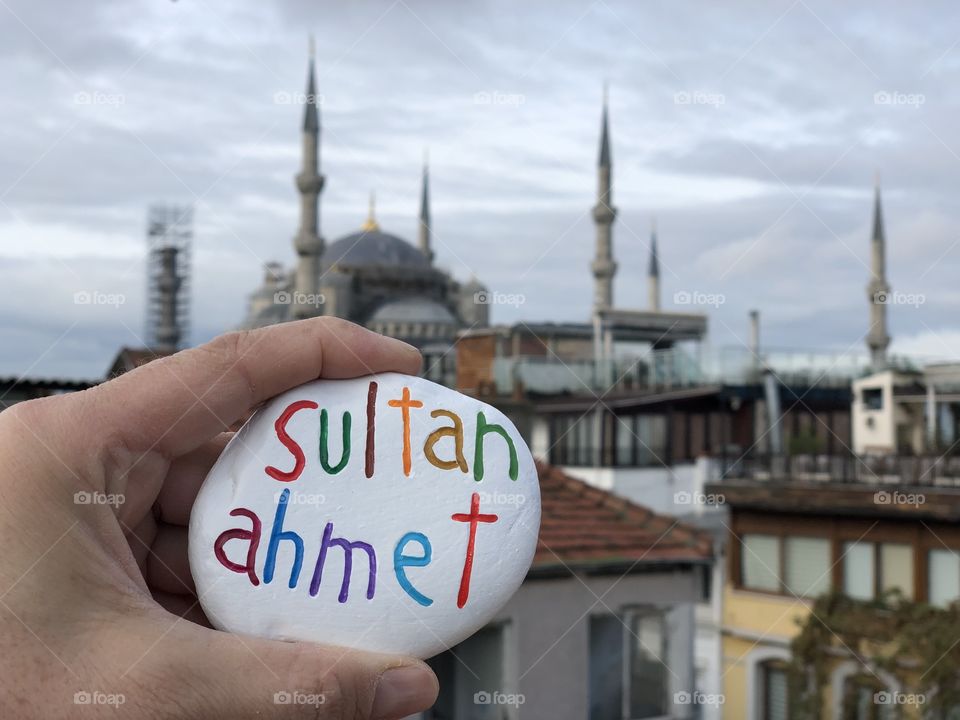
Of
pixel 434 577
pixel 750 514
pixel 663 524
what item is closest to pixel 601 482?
pixel 750 514

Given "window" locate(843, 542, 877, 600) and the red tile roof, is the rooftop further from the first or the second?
the red tile roof

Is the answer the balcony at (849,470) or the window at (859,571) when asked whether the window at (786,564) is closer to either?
the window at (859,571)

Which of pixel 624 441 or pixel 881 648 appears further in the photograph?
pixel 624 441

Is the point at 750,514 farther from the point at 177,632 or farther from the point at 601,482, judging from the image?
the point at 177,632

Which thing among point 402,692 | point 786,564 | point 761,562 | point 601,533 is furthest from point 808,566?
point 402,692

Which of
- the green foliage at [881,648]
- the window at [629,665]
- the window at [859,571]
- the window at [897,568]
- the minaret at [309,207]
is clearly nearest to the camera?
the window at [629,665]

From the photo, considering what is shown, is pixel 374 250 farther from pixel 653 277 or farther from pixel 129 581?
pixel 129 581

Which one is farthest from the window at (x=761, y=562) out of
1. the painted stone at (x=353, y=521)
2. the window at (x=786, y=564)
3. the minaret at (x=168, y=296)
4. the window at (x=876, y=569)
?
the minaret at (x=168, y=296)
